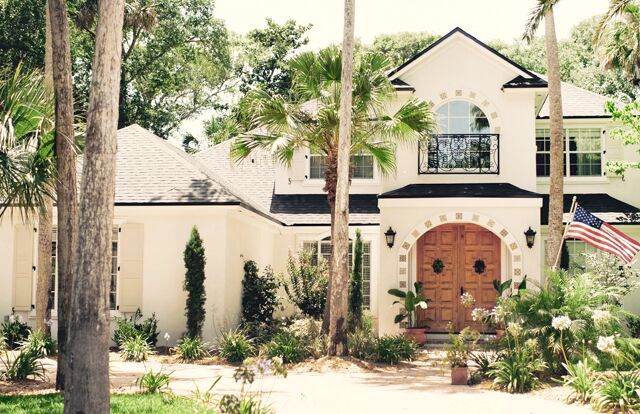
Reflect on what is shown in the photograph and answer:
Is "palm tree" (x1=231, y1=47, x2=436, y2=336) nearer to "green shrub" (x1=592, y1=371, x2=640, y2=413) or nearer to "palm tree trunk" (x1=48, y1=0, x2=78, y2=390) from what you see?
"palm tree trunk" (x1=48, y1=0, x2=78, y2=390)

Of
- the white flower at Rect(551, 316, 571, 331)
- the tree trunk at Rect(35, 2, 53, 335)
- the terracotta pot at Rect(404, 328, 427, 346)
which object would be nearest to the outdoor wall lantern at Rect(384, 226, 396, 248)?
the terracotta pot at Rect(404, 328, 427, 346)

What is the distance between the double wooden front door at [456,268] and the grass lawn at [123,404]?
10.2 metres

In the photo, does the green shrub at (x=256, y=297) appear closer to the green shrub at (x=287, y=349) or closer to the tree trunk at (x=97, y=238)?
the green shrub at (x=287, y=349)

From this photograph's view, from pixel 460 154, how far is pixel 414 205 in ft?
7.89

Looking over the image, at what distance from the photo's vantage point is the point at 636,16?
18.4m

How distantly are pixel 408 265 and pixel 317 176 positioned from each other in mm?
4839

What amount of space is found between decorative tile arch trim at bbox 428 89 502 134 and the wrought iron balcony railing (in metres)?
0.36

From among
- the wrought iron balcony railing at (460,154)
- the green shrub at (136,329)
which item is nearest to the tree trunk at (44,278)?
the green shrub at (136,329)

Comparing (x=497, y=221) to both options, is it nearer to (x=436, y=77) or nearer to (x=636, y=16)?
(x=436, y=77)

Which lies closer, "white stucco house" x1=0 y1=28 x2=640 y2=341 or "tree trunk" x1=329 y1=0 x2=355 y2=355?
"tree trunk" x1=329 y1=0 x2=355 y2=355

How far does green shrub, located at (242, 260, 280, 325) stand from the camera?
1794 cm

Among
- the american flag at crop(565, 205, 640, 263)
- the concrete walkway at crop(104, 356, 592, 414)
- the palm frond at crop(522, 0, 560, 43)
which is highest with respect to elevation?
the palm frond at crop(522, 0, 560, 43)

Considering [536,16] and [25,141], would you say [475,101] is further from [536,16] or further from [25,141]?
[25,141]

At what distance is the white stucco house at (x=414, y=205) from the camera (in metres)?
17.0
